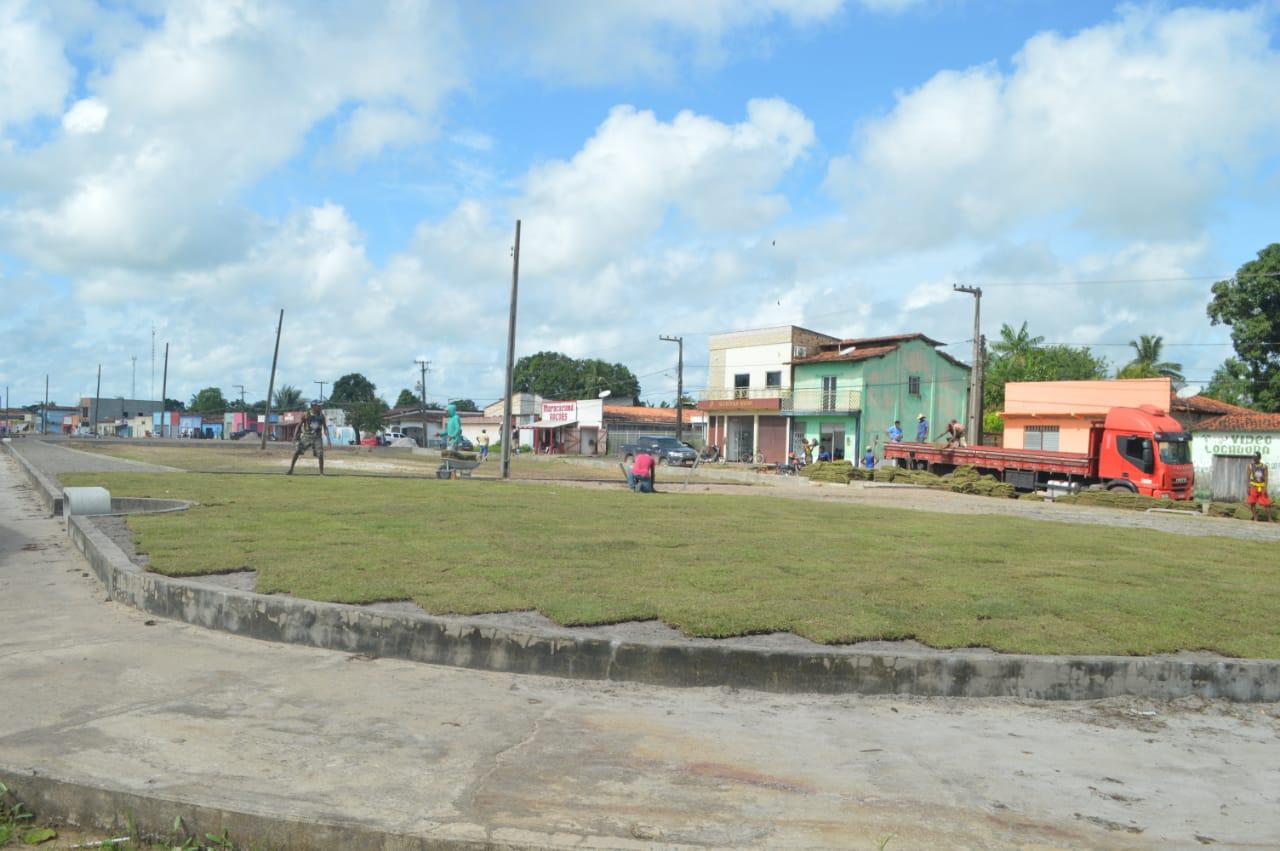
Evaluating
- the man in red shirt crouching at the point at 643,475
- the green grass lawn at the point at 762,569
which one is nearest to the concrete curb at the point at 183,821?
the green grass lawn at the point at 762,569

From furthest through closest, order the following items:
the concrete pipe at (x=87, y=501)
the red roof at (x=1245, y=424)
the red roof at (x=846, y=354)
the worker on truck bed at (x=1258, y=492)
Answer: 1. the red roof at (x=846, y=354)
2. the red roof at (x=1245, y=424)
3. the worker on truck bed at (x=1258, y=492)
4. the concrete pipe at (x=87, y=501)

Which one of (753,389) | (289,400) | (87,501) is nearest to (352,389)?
(289,400)

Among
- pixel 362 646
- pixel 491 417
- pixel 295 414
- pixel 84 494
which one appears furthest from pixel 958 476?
pixel 295 414

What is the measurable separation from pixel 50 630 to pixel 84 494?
6999mm

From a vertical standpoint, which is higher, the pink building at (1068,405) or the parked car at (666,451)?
the pink building at (1068,405)

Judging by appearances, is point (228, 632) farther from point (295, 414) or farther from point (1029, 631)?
point (295, 414)

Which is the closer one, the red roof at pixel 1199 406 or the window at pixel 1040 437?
the red roof at pixel 1199 406

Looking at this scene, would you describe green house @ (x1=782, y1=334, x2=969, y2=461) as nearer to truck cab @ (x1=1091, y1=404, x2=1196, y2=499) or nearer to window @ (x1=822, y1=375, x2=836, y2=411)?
window @ (x1=822, y1=375, x2=836, y2=411)

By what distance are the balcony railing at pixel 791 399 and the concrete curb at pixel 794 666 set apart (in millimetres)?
45482

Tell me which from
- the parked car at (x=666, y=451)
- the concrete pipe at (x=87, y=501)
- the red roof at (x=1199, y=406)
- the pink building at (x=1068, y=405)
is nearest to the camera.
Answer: the concrete pipe at (x=87, y=501)

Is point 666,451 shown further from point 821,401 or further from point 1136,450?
point 1136,450

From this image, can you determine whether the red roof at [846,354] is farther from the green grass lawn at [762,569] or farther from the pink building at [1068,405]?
the green grass lawn at [762,569]

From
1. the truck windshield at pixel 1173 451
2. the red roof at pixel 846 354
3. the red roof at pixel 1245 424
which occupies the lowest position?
the truck windshield at pixel 1173 451

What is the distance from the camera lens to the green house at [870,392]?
5119 cm
